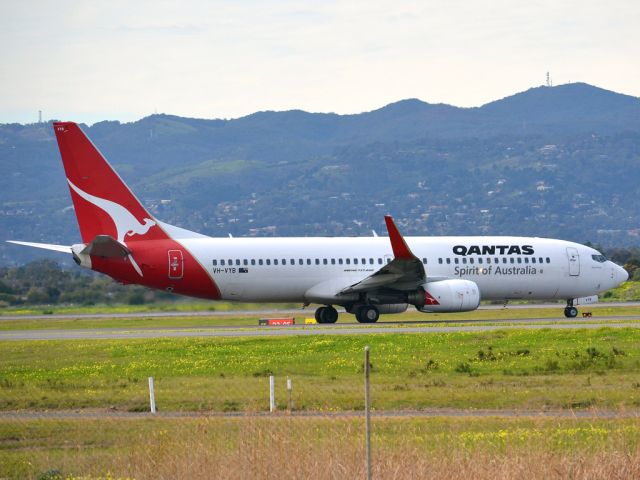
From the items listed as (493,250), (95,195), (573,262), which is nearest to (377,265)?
(493,250)

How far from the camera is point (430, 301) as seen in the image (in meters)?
51.9

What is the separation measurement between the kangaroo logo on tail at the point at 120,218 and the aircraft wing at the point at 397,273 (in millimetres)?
9207

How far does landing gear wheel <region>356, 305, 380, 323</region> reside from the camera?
53469mm

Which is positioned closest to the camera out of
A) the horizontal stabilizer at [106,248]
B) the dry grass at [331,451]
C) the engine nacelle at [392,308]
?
the dry grass at [331,451]

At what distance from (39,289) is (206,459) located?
5808cm

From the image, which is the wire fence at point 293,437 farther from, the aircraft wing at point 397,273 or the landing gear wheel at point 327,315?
the landing gear wheel at point 327,315

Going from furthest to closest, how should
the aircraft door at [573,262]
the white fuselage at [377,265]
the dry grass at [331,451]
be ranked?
the aircraft door at [573,262] < the white fuselage at [377,265] < the dry grass at [331,451]

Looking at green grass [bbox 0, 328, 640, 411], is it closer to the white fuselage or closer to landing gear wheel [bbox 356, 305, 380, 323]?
the white fuselage

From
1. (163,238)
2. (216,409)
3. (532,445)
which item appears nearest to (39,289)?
(163,238)

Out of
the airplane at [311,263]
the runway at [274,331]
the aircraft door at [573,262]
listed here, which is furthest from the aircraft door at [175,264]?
the aircraft door at [573,262]

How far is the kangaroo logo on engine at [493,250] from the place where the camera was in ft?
183

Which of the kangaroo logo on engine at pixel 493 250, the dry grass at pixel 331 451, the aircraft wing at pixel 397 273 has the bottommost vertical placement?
the dry grass at pixel 331 451

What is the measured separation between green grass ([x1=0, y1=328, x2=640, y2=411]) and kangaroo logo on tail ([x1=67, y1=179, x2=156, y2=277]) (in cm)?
823

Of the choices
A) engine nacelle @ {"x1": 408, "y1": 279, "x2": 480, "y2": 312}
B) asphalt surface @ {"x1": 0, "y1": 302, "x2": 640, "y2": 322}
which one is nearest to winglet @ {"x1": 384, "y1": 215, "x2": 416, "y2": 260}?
engine nacelle @ {"x1": 408, "y1": 279, "x2": 480, "y2": 312}
